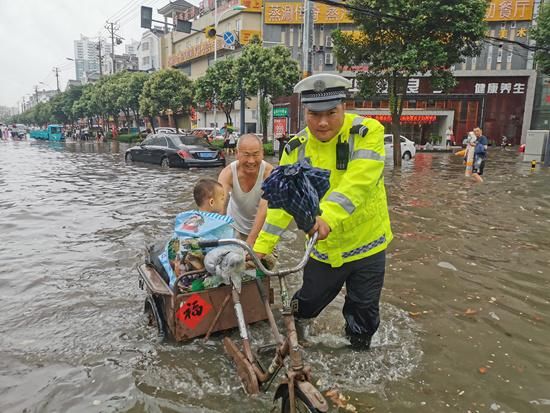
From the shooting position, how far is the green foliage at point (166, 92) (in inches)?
1378

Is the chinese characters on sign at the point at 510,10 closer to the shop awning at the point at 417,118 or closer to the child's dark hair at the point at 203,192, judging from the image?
the shop awning at the point at 417,118

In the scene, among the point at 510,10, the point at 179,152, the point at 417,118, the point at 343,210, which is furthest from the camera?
the point at 417,118

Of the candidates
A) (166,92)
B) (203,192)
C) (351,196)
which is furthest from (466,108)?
(351,196)

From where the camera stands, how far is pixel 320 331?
12.2ft

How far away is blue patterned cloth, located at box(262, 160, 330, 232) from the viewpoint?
193cm

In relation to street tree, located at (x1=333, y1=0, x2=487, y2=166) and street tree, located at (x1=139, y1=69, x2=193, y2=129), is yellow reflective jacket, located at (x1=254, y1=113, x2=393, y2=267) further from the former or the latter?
street tree, located at (x1=139, y1=69, x2=193, y2=129)

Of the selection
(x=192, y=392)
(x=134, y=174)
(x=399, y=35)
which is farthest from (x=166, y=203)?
(x=399, y=35)

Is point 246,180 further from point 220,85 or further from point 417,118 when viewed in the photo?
point 417,118

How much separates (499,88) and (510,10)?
565 cm

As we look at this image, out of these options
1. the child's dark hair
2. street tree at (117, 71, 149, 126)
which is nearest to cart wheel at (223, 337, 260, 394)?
the child's dark hair

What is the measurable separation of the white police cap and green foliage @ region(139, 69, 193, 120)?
34550 mm

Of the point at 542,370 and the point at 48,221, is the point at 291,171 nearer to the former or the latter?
the point at 542,370

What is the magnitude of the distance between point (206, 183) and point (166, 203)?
6.40 m

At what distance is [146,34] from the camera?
212 ft
